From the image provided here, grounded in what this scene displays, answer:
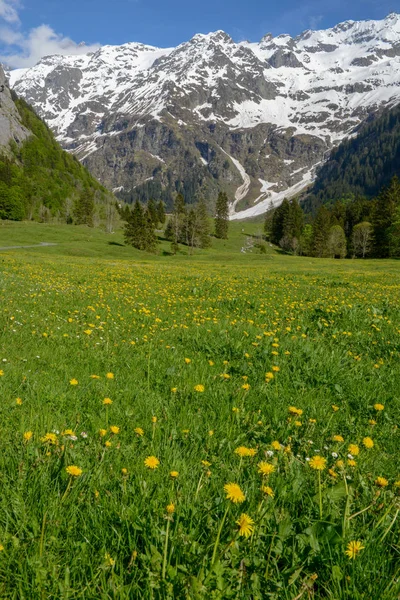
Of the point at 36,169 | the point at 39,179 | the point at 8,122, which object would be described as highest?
the point at 8,122

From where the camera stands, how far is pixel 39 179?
5925 inches

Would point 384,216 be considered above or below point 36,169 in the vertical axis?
below

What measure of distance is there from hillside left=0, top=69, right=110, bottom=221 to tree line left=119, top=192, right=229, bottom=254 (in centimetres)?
4046

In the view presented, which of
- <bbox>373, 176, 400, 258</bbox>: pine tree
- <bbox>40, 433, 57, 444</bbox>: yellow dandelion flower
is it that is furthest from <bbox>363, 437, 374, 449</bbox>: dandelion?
<bbox>373, 176, 400, 258</bbox>: pine tree

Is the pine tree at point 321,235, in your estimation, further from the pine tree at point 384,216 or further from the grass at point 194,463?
the grass at point 194,463

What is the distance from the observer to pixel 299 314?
30.2 ft

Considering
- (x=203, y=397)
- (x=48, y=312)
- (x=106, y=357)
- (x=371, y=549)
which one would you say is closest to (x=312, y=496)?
(x=371, y=549)

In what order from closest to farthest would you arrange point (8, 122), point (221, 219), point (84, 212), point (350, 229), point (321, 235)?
point (321, 235)
point (350, 229)
point (221, 219)
point (84, 212)
point (8, 122)

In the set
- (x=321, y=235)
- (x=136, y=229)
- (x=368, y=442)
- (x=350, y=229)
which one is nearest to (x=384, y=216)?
(x=321, y=235)

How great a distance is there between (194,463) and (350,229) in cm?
11469

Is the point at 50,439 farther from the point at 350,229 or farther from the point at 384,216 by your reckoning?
the point at 350,229

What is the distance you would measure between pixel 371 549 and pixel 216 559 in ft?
2.89

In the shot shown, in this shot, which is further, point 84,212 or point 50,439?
point 84,212

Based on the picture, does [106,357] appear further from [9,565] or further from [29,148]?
[29,148]
